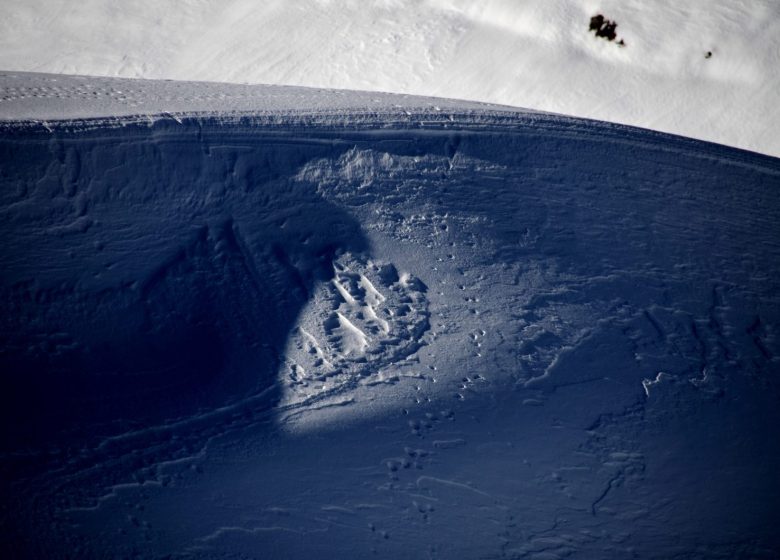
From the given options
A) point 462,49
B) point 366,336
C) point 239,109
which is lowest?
point 366,336

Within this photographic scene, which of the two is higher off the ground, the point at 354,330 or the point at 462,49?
the point at 462,49

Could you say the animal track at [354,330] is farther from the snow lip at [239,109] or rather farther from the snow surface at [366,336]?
the snow lip at [239,109]

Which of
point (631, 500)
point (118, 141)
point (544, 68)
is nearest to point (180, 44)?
point (544, 68)

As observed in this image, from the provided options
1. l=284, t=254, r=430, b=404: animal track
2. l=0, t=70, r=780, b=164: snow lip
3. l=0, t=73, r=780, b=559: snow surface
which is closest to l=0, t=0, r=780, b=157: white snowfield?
l=0, t=70, r=780, b=164: snow lip

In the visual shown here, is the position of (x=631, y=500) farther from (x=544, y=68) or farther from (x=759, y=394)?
(x=544, y=68)

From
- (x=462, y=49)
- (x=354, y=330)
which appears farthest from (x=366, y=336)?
(x=462, y=49)

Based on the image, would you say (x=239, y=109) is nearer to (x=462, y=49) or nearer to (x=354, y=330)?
(x=354, y=330)

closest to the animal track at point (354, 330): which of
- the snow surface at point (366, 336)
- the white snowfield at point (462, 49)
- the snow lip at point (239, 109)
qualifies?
the snow surface at point (366, 336)
